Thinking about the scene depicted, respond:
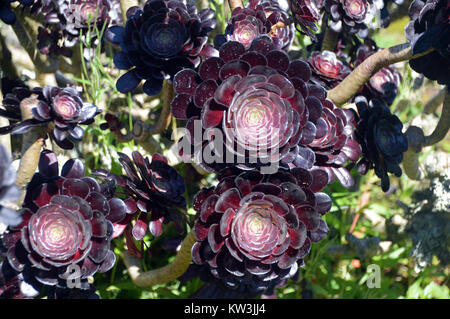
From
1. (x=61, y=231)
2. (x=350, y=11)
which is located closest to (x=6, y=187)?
(x=61, y=231)

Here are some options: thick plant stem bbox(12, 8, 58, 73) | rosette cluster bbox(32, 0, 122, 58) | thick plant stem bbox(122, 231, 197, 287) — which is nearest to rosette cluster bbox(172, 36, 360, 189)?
thick plant stem bbox(122, 231, 197, 287)

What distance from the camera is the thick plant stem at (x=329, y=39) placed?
1.18 m

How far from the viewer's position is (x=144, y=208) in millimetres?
851

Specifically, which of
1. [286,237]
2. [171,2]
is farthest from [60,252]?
[171,2]

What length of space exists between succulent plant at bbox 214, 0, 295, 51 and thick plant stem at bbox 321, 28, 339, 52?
0.20m

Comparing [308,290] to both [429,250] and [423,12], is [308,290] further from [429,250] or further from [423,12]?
[423,12]

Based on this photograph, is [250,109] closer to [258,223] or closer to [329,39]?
[258,223]

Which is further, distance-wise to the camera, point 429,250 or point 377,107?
point 429,250

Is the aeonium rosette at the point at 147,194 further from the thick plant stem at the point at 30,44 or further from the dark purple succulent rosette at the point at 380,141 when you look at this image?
the thick plant stem at the point at 30,44

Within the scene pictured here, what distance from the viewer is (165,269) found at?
105cm

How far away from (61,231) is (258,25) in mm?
513

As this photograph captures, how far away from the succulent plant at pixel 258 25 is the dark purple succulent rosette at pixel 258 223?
25 cm

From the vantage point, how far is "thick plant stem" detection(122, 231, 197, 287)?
92 cm

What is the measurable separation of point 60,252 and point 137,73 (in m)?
0.34
